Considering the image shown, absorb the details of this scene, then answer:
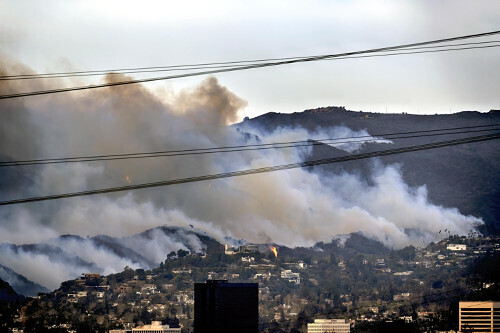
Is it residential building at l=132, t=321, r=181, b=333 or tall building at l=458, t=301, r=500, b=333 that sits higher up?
tall building at l=458, t=301, r=500, b=333

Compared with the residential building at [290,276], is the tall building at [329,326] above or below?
below

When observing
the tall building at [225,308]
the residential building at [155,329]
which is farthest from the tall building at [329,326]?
the tall building at [225,308]

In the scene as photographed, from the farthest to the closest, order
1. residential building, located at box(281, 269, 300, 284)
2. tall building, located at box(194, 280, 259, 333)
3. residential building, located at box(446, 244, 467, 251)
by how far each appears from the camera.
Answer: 1. residential building, located at box(446, 244, 467, 251)
2. residential building, located at box(281, 269, 300, 284)
3. tall building, located at box(194, 280, 259, 333)

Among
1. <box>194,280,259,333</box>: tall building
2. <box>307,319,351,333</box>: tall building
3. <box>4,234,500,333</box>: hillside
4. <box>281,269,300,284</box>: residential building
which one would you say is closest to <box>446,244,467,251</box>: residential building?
<box>4,234,500,333</box>: hillside

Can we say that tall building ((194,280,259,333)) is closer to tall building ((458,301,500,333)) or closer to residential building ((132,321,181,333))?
residential building ((132,321,181,333))

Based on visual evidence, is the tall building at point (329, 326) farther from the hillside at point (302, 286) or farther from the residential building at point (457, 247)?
the residential building at point (457, 247)

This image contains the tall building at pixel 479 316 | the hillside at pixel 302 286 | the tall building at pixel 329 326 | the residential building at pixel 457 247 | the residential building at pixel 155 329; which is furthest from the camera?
the residential building at pixel 457 247

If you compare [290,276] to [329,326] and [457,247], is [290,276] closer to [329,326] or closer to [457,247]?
[457,247]

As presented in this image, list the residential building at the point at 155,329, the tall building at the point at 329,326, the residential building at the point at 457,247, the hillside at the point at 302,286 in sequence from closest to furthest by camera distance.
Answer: the residential building at the point at 155,329 → the tall building at the point at 329,326 → the hillside at the point at 302,286 → the residential building at the point at 457,247

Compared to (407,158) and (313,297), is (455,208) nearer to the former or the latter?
(407,158)
